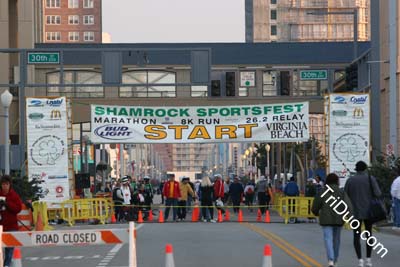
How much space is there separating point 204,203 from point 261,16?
5353 inches

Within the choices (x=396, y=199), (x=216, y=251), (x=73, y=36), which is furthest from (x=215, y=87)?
(x=73, y=36)

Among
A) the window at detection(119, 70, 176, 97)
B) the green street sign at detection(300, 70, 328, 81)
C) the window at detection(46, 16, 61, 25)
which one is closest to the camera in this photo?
the green street sign at detection(300, 70, 328, 81)

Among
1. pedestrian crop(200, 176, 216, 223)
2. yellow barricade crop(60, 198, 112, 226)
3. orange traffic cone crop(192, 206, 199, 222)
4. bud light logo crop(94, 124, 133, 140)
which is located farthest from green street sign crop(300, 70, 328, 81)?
yellow barricade crop(60, 198, 112, 226)

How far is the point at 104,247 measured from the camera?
25.0m

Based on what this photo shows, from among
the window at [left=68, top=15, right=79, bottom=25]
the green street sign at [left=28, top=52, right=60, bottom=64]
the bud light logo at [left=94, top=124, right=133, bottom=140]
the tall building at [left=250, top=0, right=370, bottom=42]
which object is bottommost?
the bud light logo at [left=94, top=124, right=133, bottom=140]

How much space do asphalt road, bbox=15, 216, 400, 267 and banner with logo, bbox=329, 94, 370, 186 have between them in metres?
4.55

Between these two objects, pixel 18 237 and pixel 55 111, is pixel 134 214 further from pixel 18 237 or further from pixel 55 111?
pixel 18 237

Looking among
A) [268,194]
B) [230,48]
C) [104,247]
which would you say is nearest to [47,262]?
[104,247]

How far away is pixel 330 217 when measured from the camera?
58.2ft

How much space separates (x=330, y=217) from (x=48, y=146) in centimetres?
1945

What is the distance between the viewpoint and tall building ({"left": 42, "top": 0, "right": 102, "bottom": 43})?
19674cm

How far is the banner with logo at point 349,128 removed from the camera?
35312 millimetres

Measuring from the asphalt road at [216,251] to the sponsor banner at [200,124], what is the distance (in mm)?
7730

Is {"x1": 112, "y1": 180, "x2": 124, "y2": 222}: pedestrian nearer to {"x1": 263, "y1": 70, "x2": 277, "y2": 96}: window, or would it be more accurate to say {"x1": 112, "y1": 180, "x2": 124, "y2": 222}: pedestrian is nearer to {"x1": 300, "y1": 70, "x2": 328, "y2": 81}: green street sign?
{"x1": 300, "y1": 70, "x2": 328, "y2": 81}: green street sign
